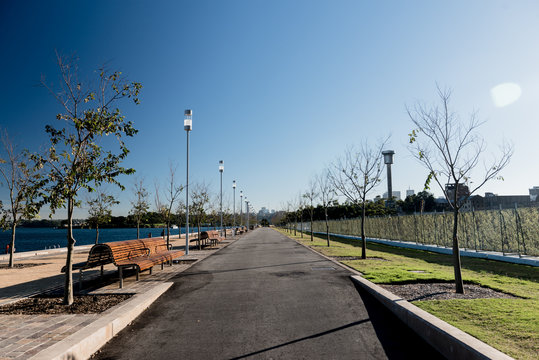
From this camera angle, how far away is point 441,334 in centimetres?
434

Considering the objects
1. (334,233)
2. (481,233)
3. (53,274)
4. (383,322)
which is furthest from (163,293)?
(334,233)

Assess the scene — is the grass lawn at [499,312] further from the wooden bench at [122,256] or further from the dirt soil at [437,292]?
the wooden bench at [122,256]

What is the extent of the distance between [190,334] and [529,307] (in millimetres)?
5879

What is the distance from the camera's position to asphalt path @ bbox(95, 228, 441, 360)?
14.3 feet

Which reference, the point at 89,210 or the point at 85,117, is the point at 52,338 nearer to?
the point at 85,117

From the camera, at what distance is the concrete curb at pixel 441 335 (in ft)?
12.0

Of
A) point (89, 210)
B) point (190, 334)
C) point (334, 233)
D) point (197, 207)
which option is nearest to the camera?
point (190, 334)

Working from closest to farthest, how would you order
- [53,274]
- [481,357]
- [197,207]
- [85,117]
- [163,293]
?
[481,357]
[85,117]
[163,293]
[53,274]
[197,207]

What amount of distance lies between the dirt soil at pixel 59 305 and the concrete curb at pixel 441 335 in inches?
219

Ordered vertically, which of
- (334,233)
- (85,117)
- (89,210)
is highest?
(85,117)

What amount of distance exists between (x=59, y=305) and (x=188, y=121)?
13.2 meters

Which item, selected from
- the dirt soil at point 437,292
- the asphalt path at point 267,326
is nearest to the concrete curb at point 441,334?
the asphalt path at point 267,326

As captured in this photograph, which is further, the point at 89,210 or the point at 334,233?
the point at 334,233

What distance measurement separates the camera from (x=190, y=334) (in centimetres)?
509
